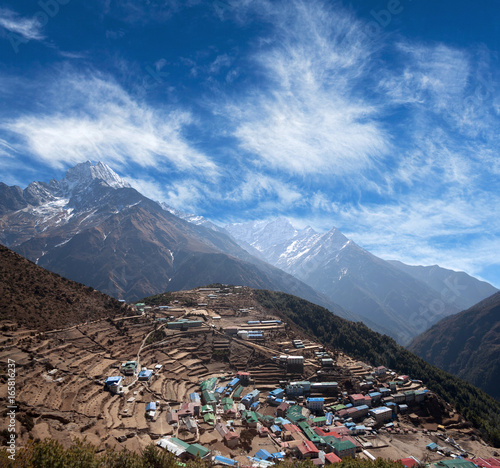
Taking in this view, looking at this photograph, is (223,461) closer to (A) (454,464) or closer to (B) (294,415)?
(B) (294,415)

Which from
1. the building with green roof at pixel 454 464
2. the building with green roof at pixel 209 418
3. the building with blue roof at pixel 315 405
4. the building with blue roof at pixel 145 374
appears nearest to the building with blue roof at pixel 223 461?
the building with green roof at pixel 209 418

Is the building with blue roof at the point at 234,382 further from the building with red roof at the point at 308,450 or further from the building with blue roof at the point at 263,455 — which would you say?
the building with blue roof at the point at 263,455

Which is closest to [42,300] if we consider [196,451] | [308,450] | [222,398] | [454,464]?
[222,398]

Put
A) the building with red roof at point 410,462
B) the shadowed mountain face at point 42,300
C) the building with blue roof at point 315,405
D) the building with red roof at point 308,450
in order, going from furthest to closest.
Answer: the shadowed mountain face at point 42,300 → the building with blue roof at point 315,405 → the building with red roof at point 410,462 → the building with red roof at point 308,450

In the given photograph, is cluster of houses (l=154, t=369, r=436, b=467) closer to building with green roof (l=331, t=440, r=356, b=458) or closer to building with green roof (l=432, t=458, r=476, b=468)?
building with green roof (l=331, t=440, r=356, b=458)

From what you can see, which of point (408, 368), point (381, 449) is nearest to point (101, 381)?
point (381, 449)

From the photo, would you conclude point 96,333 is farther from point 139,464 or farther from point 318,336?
point 318,336

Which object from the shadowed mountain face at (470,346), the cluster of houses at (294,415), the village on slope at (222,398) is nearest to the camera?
the village on slope at (222,398)

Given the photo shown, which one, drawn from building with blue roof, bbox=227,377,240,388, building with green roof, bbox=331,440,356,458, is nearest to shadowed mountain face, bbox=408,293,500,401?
building with green roof, bbox=331,440,356,458
